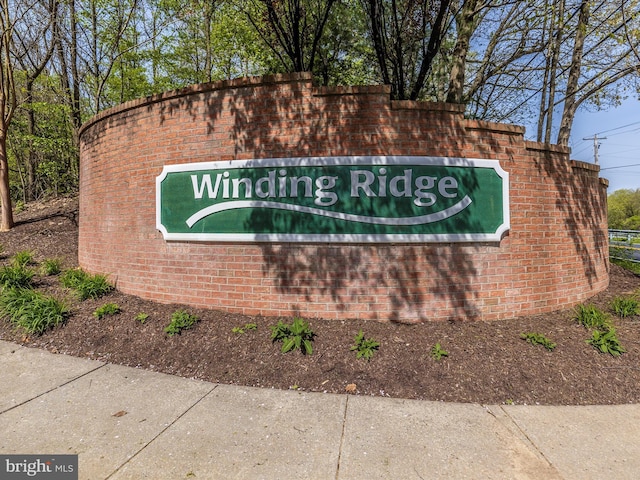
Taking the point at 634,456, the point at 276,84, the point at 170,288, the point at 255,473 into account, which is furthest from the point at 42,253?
the point at 634,456

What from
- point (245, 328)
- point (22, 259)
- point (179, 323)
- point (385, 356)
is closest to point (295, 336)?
point (245, 328)

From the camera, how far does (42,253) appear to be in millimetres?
7238

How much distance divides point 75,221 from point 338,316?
8559mm

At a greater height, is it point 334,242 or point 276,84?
point 276,84

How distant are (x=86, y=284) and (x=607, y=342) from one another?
23.0 feet

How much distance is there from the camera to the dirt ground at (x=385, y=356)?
3223 millimetres

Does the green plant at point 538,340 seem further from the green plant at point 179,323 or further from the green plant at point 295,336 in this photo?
the green plant at point 179,323

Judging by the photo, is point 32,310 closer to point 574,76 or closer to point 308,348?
point 308,348

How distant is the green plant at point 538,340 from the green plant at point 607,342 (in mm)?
485

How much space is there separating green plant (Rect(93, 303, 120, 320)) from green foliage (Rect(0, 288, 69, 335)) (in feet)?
1.50

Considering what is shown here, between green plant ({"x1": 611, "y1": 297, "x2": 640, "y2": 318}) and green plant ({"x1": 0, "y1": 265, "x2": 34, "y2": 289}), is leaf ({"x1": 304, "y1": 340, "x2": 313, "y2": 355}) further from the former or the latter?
green plant ({"x1": 0, "y1": 265, "x2": 34, "y2": 289})

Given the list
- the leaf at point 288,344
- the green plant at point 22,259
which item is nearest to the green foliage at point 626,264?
the leaf at point 288,344

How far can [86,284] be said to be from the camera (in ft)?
16.7

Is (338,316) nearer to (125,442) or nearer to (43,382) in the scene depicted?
(125,442)
